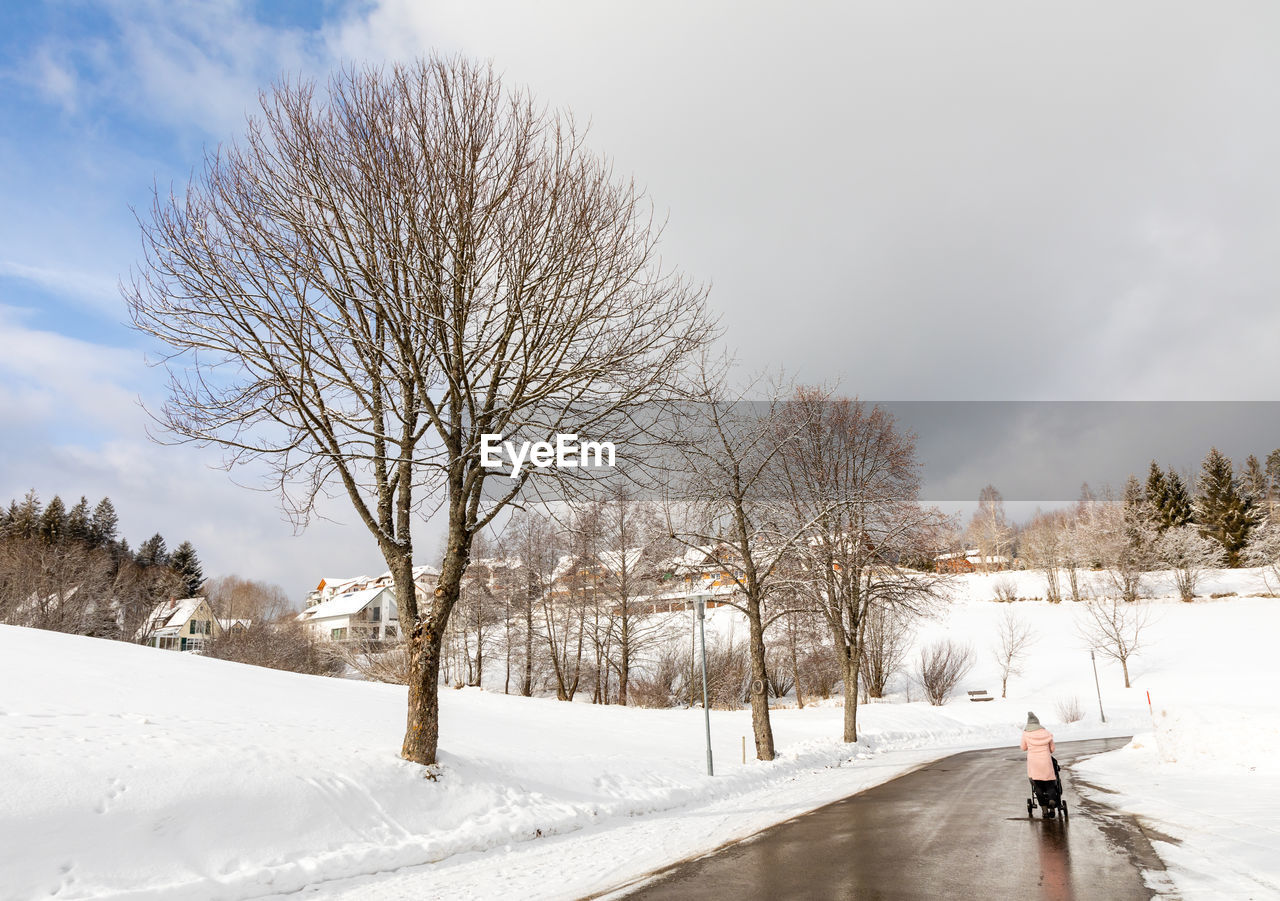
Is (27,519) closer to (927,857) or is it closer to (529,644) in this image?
(529,644)

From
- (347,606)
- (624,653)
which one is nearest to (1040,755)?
(624,653)

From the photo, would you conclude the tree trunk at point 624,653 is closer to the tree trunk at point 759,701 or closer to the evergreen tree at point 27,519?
the tree trunk at point 759,701

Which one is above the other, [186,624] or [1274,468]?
[1274,468]

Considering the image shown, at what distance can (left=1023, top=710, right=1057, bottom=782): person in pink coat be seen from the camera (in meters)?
10.3

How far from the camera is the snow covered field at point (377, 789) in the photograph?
6996mm

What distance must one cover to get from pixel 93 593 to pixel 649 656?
41681mm

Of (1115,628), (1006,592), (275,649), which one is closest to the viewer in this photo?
(275,649)

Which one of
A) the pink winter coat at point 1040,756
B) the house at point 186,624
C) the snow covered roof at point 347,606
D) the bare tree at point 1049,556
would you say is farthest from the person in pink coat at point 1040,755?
the house at point 186,624

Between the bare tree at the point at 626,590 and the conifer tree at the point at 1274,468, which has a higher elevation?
the conifer tree at the point at 1274,468

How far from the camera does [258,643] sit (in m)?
46.1

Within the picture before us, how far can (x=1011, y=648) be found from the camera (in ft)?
168

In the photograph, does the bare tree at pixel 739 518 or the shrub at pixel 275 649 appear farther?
the shrub at pixel 275 649

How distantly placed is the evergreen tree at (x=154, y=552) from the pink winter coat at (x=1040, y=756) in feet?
326

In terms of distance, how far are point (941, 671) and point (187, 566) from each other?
87.8 m
